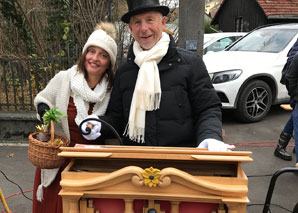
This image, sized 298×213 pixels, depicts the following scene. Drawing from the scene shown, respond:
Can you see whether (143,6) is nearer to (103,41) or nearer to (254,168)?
(103,41)

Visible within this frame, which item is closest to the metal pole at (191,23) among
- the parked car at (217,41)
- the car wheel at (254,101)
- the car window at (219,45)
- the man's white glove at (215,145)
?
the car wheel at (254,101)

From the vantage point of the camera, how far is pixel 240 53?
6414 mm

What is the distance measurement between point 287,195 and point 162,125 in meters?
2.45

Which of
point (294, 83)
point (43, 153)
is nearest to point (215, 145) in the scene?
point (43, 153)

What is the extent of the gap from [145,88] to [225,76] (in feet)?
14.0

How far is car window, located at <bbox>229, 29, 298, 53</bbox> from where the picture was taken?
632cm

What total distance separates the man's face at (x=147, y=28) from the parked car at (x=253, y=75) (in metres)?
4.07

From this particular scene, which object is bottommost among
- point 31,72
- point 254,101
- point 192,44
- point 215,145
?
point 254,101

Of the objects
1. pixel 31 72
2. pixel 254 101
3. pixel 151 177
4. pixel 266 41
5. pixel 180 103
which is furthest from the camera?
pixel 266 41

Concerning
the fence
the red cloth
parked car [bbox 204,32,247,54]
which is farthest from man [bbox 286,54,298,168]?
parked car [bbox 204,32,247,54]

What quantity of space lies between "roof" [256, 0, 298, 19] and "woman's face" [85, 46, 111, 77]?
49.8ft

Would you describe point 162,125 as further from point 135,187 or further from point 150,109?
point 135,187

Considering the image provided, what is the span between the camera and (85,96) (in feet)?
6.98

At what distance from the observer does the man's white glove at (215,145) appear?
142 cm
